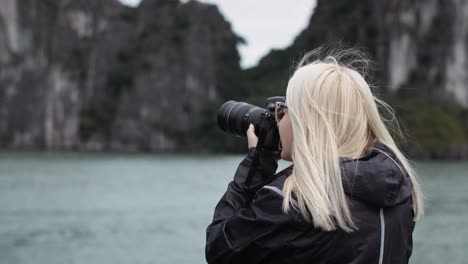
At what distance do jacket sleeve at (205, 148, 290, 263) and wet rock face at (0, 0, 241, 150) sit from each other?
74.0 meters

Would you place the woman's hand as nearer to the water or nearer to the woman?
the woman

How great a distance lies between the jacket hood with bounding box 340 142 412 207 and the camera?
1.74 m

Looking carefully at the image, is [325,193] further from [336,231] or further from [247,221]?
[247,221]

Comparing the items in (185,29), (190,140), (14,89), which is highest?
(185,29)

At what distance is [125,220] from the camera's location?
1792cm

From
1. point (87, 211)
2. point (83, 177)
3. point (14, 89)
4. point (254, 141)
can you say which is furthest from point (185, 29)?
point (254, 141)

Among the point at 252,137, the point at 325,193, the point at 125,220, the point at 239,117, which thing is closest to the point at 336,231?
the point at 325,193

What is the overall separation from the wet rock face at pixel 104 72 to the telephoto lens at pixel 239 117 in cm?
7375

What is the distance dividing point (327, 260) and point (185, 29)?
79.7 meters

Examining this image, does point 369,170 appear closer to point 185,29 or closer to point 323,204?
point 323,204

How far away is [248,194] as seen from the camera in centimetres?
193

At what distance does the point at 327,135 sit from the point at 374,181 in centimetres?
16

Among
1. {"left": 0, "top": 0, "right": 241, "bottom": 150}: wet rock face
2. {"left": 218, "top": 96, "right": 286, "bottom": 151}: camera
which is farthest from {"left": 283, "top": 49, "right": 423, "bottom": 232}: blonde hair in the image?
{"left": 0, "top": 0, "right": 241, "bottom": 150}: wet rock face

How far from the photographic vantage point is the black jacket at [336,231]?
68.8 inches
